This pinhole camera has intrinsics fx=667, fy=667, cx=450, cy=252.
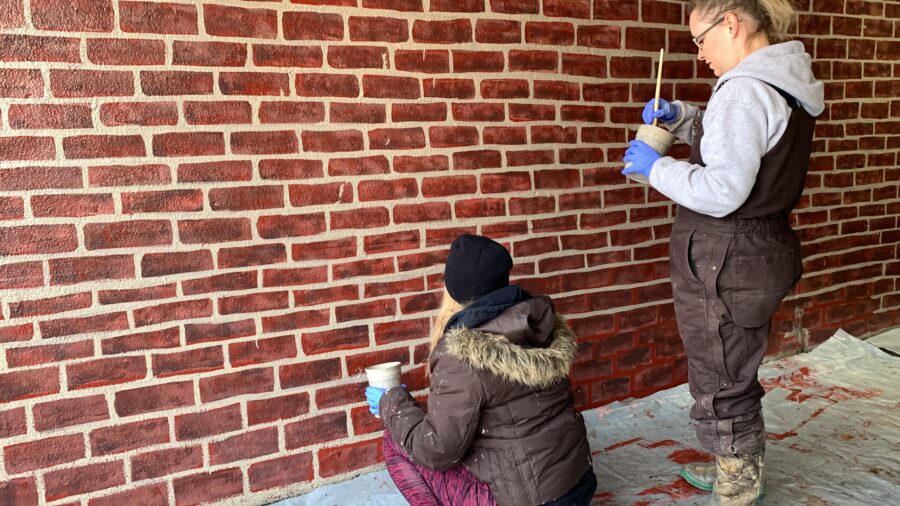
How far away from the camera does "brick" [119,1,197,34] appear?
202 centimetres

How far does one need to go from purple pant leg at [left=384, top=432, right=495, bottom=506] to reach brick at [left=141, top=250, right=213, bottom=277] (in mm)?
825

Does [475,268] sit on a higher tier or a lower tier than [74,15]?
lower

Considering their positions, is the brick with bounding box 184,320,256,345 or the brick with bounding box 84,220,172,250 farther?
the brick with bounding box 184,320,256,345

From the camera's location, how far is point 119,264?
2078 mm

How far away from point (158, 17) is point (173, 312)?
93 cm

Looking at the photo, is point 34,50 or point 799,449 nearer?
point 34,50

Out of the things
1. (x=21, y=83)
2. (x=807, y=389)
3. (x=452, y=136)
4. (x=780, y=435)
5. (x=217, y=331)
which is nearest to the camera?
(x=21, y=83)

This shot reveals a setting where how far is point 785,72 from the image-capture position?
1971mm

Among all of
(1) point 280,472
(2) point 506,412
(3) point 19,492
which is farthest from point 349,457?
(3) point 19,492

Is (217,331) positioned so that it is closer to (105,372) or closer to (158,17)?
(105,372)

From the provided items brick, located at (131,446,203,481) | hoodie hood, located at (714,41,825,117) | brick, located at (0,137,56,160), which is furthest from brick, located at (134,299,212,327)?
hoodie hood, located at (714,41,825,117)

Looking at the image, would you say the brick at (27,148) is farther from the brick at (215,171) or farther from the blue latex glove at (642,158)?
the blue latex glove at (642,158)

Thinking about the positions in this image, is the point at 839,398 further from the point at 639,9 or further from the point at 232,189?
the point at 232,189

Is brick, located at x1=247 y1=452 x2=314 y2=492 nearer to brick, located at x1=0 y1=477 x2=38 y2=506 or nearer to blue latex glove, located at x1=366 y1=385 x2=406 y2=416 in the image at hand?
blue latex glove, located at x1=366 y1=385 x2=406 y2=416
